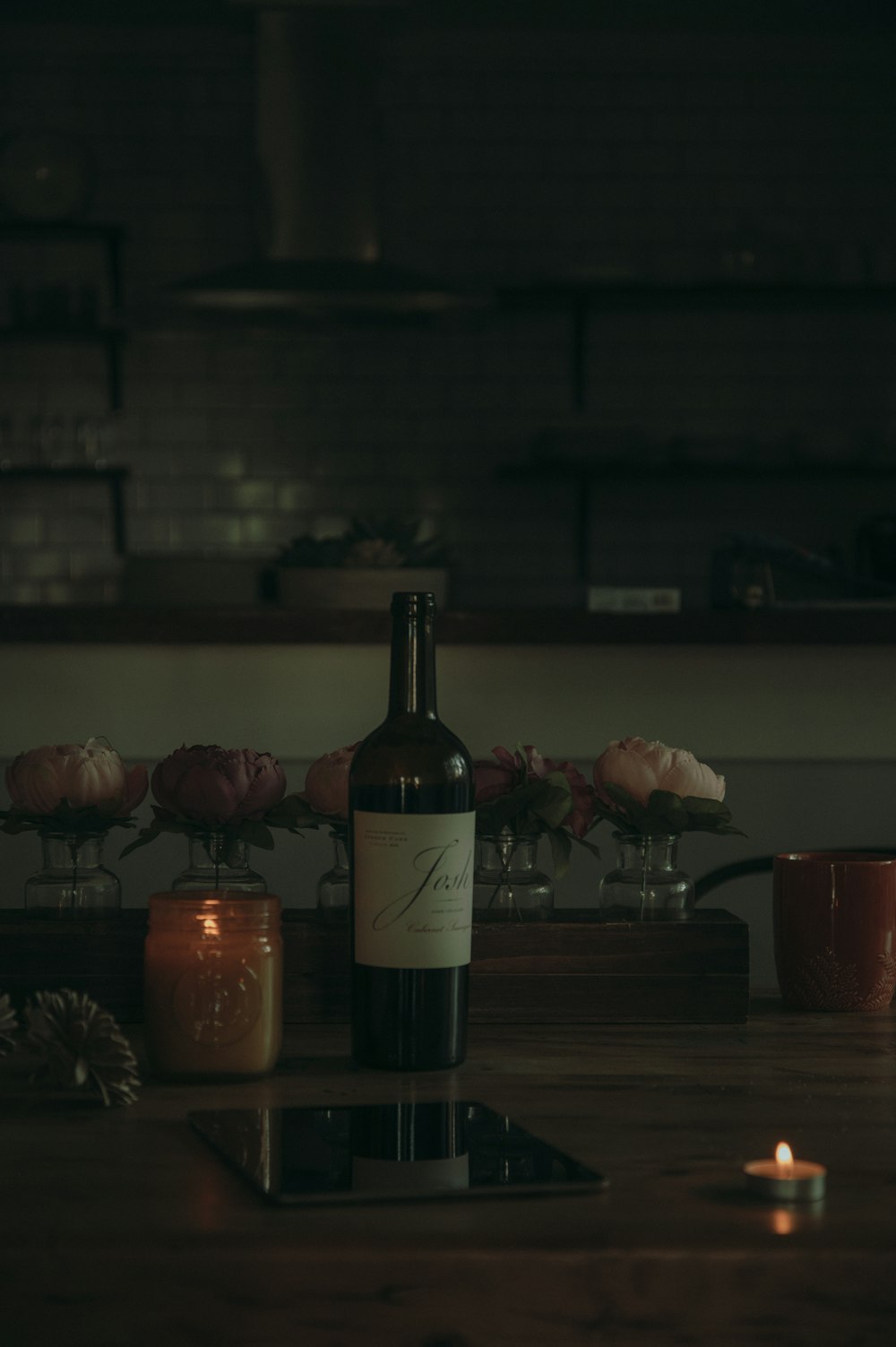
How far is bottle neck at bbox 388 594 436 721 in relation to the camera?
1.06 meters

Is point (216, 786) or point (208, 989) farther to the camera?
point (216, 786)

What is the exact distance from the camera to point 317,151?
4676 millimetres

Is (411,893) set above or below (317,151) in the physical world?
below

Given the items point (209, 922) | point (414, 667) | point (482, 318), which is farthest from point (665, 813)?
point (482, 318)

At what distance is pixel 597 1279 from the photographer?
70 cm

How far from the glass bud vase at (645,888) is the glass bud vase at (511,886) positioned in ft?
0.17

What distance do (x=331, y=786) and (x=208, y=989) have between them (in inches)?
8.6

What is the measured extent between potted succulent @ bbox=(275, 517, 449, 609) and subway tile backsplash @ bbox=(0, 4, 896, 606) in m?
1.83

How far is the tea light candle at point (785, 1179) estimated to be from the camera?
0.77 m

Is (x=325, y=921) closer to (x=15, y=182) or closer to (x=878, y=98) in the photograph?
(x=15, y=182)

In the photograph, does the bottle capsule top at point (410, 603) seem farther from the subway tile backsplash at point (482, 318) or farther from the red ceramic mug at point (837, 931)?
the subway tile backsplash at point (482, 318)

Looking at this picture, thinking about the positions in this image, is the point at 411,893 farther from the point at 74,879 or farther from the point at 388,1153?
the point at 74,879

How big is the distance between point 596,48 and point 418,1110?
5.01 meters

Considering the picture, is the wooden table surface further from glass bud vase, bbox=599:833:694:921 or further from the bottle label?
glass bud vase, bbox=599:833:694:921
